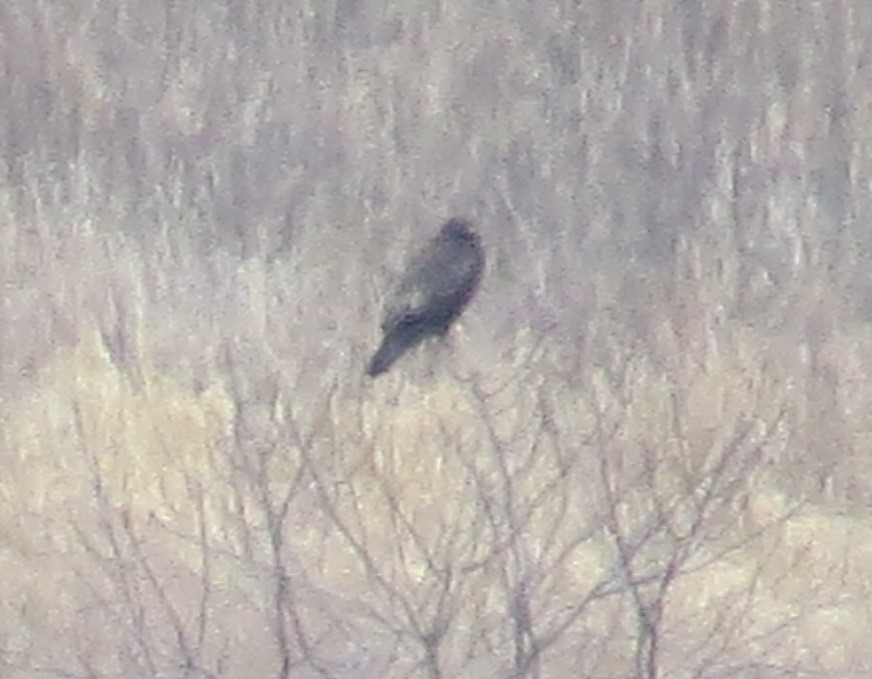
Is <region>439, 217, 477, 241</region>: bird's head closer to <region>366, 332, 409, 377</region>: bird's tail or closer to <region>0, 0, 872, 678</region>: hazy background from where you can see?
<region>0, 0, 872, 678</region>: hazy background

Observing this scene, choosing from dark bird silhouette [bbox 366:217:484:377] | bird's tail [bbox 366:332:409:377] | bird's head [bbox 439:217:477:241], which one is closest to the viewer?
bird's tail [bbox 366:332:409:377]

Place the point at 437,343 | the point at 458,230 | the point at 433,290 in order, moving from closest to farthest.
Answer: the point at 437,343 → the point at 433,290 → the point at 458,230

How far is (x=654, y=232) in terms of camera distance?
27.4 feet

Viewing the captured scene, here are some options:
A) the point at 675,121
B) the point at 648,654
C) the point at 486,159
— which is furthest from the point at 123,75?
the point at 648,654

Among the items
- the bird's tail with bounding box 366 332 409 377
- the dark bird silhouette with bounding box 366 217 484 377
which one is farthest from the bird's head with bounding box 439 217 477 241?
the bird's tail with bounding box 366 332 409 377

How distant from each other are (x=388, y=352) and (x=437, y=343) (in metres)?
0.41

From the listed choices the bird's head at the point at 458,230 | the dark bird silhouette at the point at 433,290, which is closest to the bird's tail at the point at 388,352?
the dark bird silhouette at the point at 433,290

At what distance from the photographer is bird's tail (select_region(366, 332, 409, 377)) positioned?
7.10 m

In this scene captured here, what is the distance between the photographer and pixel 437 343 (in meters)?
7.70

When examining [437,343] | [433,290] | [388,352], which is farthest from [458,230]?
[388,352]

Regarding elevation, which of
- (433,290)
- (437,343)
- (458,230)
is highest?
(458,230)

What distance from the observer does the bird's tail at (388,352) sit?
710 cm

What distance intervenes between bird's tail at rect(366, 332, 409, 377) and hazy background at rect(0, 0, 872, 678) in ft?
0.31

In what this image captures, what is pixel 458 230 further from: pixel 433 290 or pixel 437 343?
pixel 437 343
